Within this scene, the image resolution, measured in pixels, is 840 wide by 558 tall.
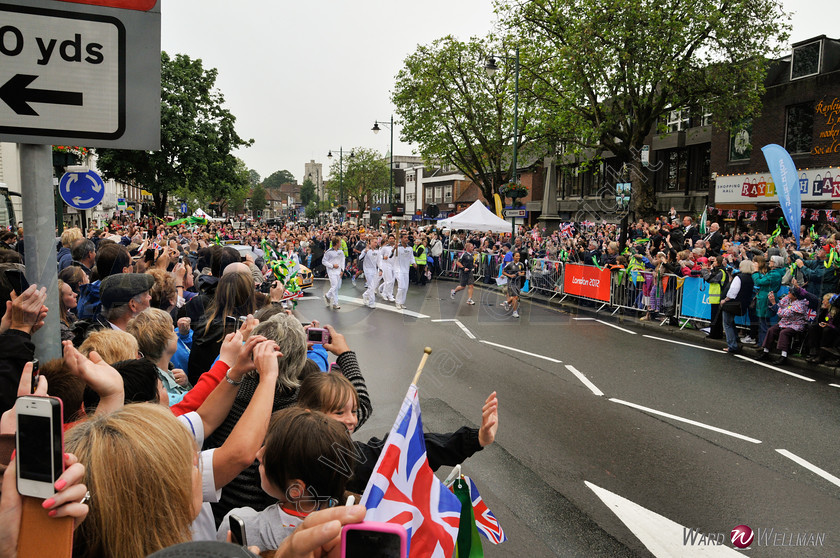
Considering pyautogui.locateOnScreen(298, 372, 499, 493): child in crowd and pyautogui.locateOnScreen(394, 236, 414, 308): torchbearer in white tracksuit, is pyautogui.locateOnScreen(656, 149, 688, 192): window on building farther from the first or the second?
pyautogui.locateOnScreen(298, 372, 499, 493): child in crowd

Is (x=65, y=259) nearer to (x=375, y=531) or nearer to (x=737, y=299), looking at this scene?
(x=375, y=531)

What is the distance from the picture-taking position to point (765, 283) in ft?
34.2

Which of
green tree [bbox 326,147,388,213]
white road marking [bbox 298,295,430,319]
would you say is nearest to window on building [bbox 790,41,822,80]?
white road marking [bbox 298,295,430,319]

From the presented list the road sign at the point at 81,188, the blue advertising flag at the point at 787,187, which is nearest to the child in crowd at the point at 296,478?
the road sign at the point at 81,188

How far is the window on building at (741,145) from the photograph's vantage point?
91.2 feet

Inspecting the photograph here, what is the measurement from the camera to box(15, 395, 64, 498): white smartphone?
1173 mm

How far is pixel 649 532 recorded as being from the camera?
434 centimetres

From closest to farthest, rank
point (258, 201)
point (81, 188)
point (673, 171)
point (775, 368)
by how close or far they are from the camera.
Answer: point (81, 188) → point (775, 368) → point (673, 171) → point (258, 201)

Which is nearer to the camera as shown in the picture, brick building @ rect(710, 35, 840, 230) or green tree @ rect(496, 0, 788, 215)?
green tree @ rect(496, 0, 788, 215)

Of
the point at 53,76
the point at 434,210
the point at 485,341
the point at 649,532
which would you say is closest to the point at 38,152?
the point at 53,76

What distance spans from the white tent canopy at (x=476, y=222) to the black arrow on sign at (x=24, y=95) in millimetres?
20996

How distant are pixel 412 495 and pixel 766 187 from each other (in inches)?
1129

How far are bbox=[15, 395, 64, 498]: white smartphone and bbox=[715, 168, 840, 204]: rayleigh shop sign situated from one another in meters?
23.4

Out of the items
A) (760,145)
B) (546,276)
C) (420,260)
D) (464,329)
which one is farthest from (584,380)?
(760,145)
